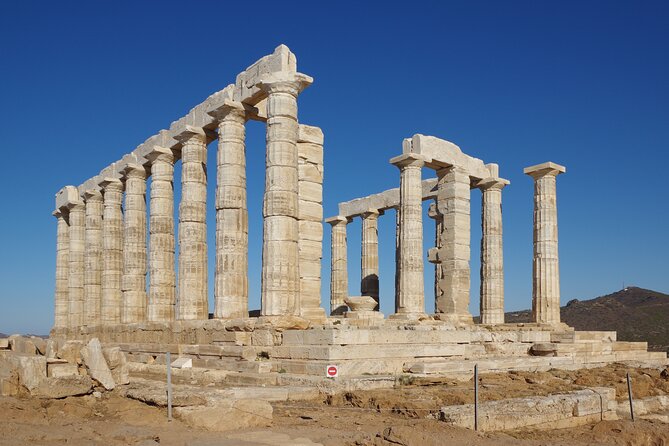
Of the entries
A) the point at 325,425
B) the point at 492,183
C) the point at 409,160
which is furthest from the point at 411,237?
the point at 325,425

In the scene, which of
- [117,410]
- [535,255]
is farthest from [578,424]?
[535,255]

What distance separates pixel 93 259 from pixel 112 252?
2985 millimetres

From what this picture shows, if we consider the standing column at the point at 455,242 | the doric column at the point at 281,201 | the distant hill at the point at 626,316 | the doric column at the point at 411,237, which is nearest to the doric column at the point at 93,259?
the doric column at the point at 411,237

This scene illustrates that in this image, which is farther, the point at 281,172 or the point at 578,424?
the point at 281,172

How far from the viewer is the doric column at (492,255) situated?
30.1 meters

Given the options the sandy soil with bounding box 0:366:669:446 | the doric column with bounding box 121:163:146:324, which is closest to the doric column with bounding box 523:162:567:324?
the sandy soil with bounding box 0:366:669:446

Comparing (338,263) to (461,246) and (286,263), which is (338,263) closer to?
(461,246)

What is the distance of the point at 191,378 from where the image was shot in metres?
16.4

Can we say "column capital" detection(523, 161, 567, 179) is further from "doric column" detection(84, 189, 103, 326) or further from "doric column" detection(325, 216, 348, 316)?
"doric column" detection(84, 189, 103, 326)

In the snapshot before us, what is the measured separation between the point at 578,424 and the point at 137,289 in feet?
71.2

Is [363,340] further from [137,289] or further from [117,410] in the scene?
[137,289]

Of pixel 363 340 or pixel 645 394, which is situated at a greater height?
pixel 363 340

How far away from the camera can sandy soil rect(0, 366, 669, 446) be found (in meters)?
9.09

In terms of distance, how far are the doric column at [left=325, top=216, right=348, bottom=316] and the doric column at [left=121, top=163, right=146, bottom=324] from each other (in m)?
Answer: 11.3
